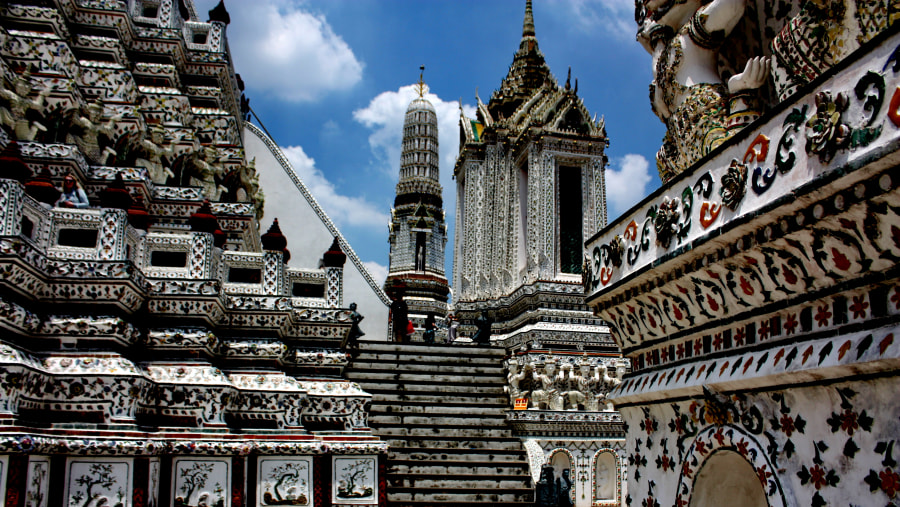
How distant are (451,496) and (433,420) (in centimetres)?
180

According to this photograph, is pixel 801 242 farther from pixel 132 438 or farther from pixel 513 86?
pixel 513 86

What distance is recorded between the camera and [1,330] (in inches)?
256

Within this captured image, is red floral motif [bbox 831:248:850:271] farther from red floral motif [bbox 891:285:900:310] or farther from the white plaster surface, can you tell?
the white plaster surface

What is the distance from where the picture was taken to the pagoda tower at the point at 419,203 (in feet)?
94.2

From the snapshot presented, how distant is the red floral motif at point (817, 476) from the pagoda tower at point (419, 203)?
985 inches

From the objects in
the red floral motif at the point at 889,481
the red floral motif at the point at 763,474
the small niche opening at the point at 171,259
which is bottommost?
the red floral motif at the point at 763,474

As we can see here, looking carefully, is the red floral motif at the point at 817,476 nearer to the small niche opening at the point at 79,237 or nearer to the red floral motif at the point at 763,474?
the red floral motif at the point at 763,474

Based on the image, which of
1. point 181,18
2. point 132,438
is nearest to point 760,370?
point 132,438

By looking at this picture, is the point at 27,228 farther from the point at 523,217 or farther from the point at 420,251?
the point at 420,251

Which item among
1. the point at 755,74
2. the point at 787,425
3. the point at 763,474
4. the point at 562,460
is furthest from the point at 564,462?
the point at 787,425

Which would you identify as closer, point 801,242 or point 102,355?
point 801,242

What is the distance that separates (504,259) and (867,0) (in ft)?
64.1

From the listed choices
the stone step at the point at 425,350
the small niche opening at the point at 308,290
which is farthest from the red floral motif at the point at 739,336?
the stone step at the point at 425,350

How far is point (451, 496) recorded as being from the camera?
10.7 meters
